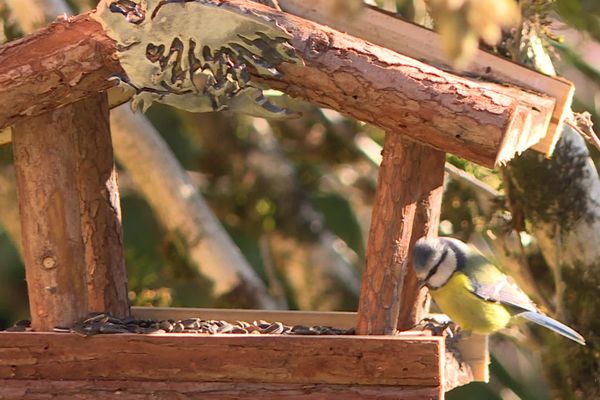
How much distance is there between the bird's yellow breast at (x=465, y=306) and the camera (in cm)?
254

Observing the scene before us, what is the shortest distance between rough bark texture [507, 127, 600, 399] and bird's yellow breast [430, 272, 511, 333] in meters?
0.63

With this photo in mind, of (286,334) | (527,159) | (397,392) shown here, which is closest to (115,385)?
(286,334)

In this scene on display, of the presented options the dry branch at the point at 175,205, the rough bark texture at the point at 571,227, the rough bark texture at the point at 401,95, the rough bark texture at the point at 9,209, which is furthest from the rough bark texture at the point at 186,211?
the rough bark texture at the point at 401,95

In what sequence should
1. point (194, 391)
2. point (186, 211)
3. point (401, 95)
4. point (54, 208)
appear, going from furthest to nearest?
1. point (186, 211)
2. point (54, 208)
3. point (194, 391)
4. point (401, 95)

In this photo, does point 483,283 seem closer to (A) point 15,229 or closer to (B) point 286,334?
(B) point 286,334

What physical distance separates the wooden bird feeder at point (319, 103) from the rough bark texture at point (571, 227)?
753 mm

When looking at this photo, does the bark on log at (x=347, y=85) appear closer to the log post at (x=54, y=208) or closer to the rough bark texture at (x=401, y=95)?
the rough bark texture at (x=401, y=95)

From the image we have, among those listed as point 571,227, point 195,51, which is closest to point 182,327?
point 195,51

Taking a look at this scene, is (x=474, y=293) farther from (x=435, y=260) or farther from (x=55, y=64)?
(x=55, y=64)

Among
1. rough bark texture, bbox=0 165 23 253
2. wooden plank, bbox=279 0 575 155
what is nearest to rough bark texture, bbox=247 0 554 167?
wooden plank, bbox=279 0 575 155

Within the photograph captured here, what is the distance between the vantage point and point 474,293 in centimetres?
261

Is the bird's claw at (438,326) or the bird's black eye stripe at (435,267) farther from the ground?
the bird's black eye stripe at (435,267)

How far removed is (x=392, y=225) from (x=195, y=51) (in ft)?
1.81

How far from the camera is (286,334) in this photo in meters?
2.20
